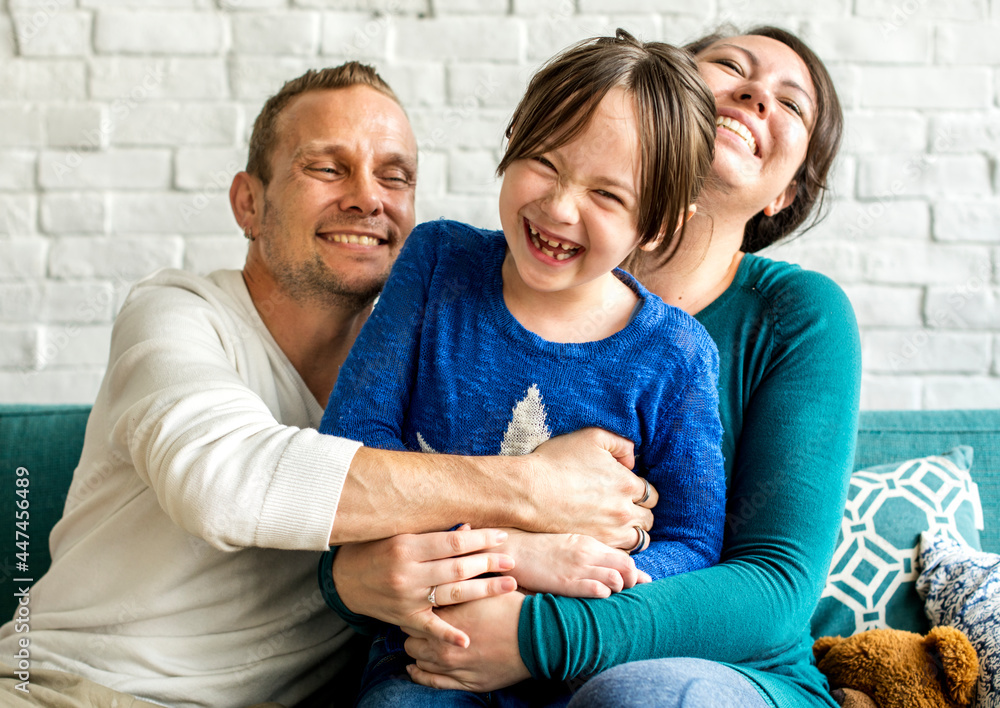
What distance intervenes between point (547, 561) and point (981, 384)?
181 centimetres

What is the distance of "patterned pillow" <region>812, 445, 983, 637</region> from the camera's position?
1574 millimetres

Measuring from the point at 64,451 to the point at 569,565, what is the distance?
126cm

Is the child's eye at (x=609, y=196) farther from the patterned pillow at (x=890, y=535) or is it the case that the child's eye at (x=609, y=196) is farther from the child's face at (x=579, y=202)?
the patterned pillow at (x=890, y=535)

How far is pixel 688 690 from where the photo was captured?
0.93 metres

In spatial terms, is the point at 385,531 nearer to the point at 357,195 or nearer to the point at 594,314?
the point at 594,314

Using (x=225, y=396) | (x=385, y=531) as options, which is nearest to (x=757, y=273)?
(x=385, y=531)

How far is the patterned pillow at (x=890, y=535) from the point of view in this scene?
62.0 inches

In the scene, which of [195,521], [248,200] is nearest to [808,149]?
[248,200]

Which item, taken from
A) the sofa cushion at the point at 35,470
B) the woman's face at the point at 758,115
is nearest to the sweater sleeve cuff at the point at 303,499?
the woman's face at the point at 758,115

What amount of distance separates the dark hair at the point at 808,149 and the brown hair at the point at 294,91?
671mm

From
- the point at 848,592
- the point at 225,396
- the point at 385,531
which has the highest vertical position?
the point at 225,396

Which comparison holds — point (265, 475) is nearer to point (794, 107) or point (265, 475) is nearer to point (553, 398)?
point (553, 398)

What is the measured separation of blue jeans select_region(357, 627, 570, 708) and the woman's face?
87cm

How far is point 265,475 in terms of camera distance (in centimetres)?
107
